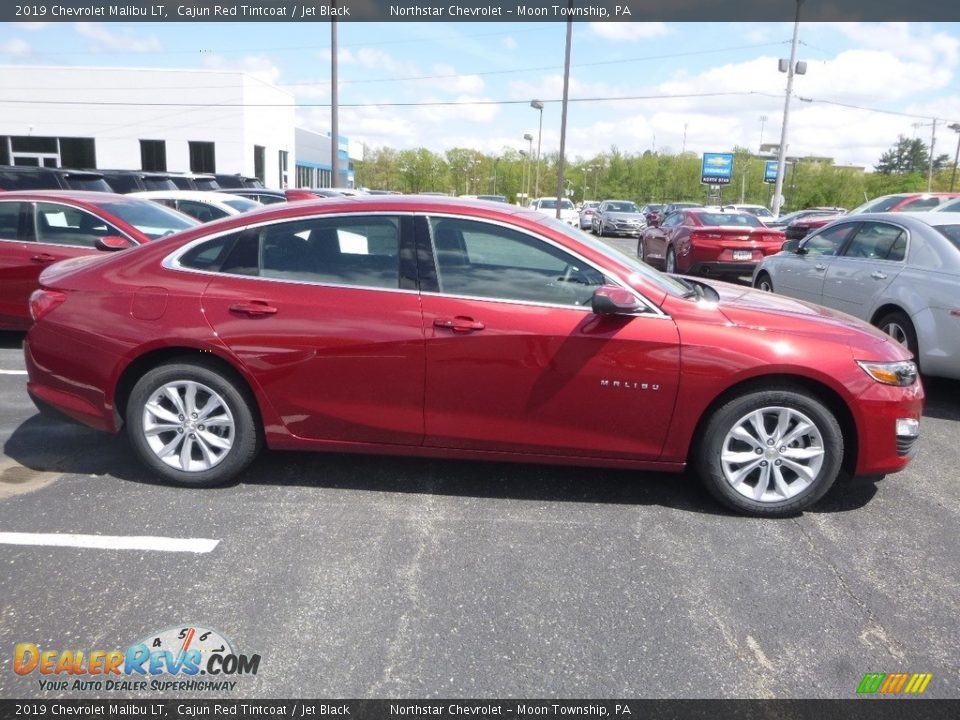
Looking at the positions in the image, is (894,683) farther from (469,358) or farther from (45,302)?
(45,302)

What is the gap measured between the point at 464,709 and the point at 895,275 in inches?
233

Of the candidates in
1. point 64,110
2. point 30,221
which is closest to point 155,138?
point 64,110

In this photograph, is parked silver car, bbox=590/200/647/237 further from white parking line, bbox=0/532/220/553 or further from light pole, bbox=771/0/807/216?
white parking line, bbox=0/532/220/553

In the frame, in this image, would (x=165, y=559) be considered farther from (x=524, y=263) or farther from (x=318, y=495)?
(x=524, y=263)

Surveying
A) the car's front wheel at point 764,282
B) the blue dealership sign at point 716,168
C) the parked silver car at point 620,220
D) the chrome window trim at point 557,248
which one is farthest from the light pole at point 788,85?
the chrome window trim at point 557,248

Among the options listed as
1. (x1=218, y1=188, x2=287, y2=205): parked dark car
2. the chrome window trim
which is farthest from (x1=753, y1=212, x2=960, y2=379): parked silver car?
(x1=218, y1=188, x2=287, y2=205): parked dark car

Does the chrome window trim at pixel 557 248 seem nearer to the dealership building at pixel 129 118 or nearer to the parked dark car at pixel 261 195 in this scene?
the parked dark car at pixel 261 195

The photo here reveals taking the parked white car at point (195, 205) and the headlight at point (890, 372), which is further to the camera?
the parked white car at point (195, 205)

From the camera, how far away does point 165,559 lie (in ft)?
11.4

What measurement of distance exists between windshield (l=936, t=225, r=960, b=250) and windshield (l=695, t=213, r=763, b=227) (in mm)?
7867

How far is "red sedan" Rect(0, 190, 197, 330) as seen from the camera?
24.0ft

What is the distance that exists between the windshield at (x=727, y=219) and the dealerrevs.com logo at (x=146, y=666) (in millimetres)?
13284

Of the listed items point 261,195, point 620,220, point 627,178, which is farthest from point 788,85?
point 627,178

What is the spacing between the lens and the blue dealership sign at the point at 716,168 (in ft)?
211
